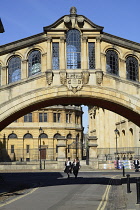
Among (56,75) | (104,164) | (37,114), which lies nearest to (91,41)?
(56,75)

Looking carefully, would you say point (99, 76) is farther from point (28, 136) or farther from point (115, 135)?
point (28, 136)

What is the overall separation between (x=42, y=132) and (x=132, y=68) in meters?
54.1

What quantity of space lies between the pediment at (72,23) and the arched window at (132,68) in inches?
95.9

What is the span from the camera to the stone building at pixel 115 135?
50.1 meters

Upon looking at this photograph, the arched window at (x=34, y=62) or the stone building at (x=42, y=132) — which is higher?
the arched window at (x=34, y=62)

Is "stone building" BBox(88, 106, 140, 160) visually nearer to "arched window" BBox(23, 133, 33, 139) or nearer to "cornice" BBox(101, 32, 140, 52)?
"arched window" BBox(23, 133, 33, 139)

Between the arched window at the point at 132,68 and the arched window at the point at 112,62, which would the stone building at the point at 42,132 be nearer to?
the arched window at the point at 132,68

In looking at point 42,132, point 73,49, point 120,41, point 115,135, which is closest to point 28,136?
point 42,132

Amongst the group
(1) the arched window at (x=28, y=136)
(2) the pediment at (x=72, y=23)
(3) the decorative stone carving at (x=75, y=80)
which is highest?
(2) the pediment at (x=72, y=23)

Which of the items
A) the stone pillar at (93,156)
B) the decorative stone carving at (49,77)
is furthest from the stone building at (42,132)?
the decorative stone carving at (49,77)

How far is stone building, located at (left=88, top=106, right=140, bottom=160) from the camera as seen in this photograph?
50062 mm

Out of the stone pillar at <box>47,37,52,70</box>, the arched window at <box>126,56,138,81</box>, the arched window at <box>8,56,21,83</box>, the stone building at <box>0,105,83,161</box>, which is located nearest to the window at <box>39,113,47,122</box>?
the stone building at <box>0,105,83,161</box>

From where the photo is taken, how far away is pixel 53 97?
19.7 meters

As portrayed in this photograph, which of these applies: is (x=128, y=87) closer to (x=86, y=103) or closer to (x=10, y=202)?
(x=86, y=103)
